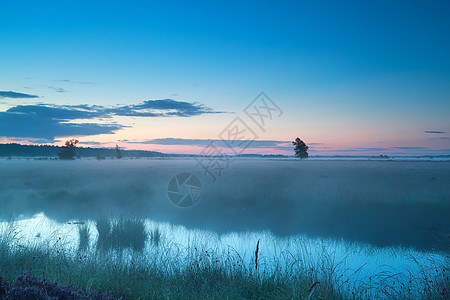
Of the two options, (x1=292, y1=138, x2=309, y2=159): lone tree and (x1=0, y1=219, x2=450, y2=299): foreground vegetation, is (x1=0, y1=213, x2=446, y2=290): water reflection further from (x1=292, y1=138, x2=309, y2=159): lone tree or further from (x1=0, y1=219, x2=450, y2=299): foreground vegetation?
(x1=292, y1=138, x2=309, y2=159): lone tree

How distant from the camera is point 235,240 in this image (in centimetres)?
1119

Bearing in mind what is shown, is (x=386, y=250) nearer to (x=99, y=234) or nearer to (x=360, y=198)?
(x=360, y=198)

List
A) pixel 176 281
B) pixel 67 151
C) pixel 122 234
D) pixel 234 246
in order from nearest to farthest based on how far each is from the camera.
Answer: pixel 176 281
pixel 234 246
pixel 122 234
pixel 67 151

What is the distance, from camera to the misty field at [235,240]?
5730 millimetres

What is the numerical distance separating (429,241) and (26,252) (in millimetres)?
13550

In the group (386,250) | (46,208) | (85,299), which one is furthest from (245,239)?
(46,208)

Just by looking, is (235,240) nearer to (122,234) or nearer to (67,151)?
(122,234)

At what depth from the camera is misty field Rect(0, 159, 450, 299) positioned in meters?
5.73

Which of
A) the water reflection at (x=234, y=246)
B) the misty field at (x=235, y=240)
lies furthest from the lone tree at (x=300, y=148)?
the water reflection at (x=234, y=246)

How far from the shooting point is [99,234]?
11039 millimetres

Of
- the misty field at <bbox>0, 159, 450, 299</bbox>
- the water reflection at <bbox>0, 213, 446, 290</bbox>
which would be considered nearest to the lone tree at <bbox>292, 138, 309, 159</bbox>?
the misty field at <bbox>0, 159, 450, 299</bbox>

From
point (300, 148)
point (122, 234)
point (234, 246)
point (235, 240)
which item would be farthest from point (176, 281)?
point (300, 148)

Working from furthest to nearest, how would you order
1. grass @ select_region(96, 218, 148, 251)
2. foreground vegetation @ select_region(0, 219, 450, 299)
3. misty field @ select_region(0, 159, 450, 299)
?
grass @ select_region(96, 218, 148, 251) → misty field @ select_region(0, 159, 450, 299) → foreground vegetation @ select_region(0, 219, 450, 299)

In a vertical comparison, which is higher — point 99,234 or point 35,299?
point 35,299
